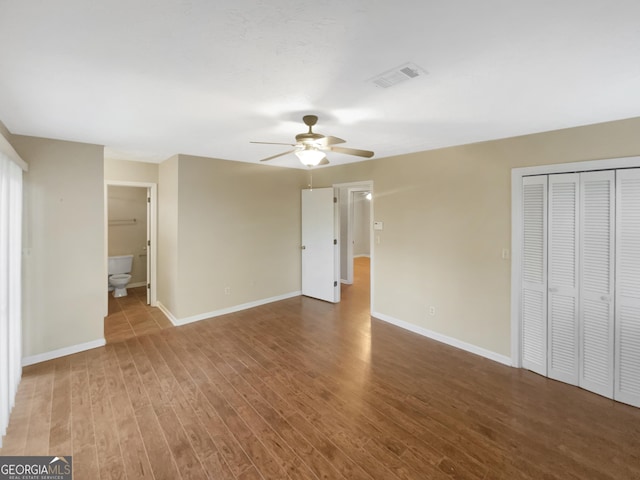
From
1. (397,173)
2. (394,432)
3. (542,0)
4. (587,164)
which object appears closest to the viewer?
(542,0)

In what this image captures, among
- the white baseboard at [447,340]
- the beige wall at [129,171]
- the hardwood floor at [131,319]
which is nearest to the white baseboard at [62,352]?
the hardwood floor at [131,319]

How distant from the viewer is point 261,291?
5094 mm

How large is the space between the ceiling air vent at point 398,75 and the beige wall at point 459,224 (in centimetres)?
199

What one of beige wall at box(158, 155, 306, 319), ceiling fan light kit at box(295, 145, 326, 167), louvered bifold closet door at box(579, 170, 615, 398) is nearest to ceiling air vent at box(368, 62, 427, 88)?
ceiling fan light kit at box(295, 145, 326, 167)

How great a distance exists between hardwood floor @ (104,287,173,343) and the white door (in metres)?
2.52

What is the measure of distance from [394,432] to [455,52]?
253 cm

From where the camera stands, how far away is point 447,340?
366 cm

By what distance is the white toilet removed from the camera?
17.9ft

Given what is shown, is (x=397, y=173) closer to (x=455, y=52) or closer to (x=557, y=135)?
(x=557, y=135)

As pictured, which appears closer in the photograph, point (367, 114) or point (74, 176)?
point (367, 114)

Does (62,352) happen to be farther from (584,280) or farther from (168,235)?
(584,280)

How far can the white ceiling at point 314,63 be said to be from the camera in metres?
1.22

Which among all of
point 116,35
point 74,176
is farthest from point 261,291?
point 116,35

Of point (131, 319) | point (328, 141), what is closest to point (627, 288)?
point (328, 141)
